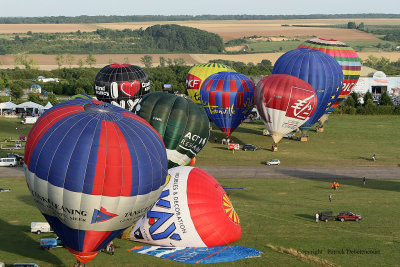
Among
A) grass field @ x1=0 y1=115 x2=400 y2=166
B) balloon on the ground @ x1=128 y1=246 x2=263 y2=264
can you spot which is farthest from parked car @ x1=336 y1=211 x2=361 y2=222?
grass field @ x1=0 y1=115 x2=400 y2=166

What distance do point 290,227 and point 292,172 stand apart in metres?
24.6

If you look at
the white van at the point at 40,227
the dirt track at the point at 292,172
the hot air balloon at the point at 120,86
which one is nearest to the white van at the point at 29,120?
the hot air balloon at the point at 120,86

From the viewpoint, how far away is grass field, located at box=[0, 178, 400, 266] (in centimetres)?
4591

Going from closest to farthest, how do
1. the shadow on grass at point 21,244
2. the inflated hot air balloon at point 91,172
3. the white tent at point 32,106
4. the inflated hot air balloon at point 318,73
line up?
the inflated hot air balloon at point 91,172
the shadow on grass at point 21,244
the inflated hot air balloon at point 318,73
the white tent at point 32,106

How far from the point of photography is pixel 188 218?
154 feet

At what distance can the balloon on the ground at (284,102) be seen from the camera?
84750mm

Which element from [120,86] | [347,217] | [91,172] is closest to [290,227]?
[347,217]

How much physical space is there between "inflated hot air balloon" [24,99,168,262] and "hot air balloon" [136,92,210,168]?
23.6m

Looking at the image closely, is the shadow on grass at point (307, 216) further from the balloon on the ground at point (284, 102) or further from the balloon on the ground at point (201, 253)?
the balloon on the ground at point (284, 102)

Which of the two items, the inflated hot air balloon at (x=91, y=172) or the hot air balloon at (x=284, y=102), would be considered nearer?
the inflated hot air balloon at (x=91, y=172)

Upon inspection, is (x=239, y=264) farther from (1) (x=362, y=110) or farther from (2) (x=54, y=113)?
(1) (x=362, y=110)

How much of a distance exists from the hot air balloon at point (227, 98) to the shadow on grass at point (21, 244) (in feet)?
140

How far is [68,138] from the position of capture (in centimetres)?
3831

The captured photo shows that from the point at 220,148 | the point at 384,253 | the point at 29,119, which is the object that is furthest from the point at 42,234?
the point at 29,119
